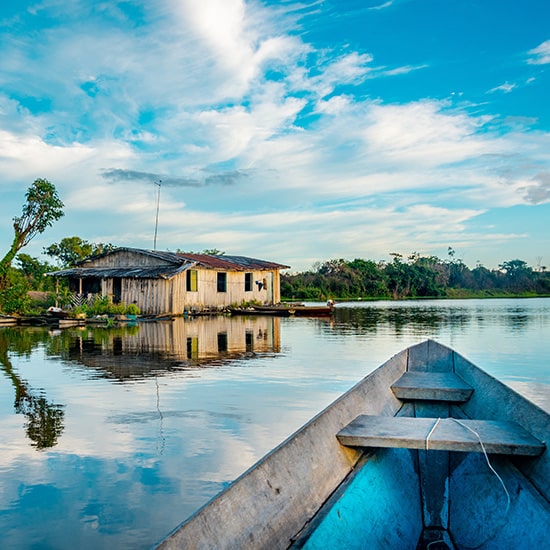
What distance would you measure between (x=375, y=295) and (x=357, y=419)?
51.0 meters

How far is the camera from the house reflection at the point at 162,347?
10.7 metres

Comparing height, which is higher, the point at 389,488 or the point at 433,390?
the point at 433,390

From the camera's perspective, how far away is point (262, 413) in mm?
6770

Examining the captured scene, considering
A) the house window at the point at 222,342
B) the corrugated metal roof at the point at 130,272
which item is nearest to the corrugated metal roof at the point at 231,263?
the corrugated metal roof at the point at 130,272

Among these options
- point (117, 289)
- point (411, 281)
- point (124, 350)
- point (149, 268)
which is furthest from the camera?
point (411, 281)

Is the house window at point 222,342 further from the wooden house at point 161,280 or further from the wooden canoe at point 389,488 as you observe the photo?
the wooden canoe at point 389,488

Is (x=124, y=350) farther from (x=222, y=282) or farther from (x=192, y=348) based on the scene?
(x=222, y=282)

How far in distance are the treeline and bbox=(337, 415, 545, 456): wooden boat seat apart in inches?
1744

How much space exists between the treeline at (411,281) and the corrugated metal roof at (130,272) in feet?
76.5

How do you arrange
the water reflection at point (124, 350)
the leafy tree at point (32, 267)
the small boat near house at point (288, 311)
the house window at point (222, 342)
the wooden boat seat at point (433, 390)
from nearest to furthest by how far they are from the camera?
the wooden boat seat at point (433, 390)
the water reflection at point (124, 350)
the house window at point (222, 342)
the small boat near house at point (288, 311)
the leafy tree at point (32, 267)

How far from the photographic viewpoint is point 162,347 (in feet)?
45.3

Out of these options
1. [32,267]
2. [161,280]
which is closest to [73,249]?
[32,267]

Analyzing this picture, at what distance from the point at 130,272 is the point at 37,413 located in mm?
18658

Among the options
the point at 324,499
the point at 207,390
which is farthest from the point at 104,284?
the point at 324,499
